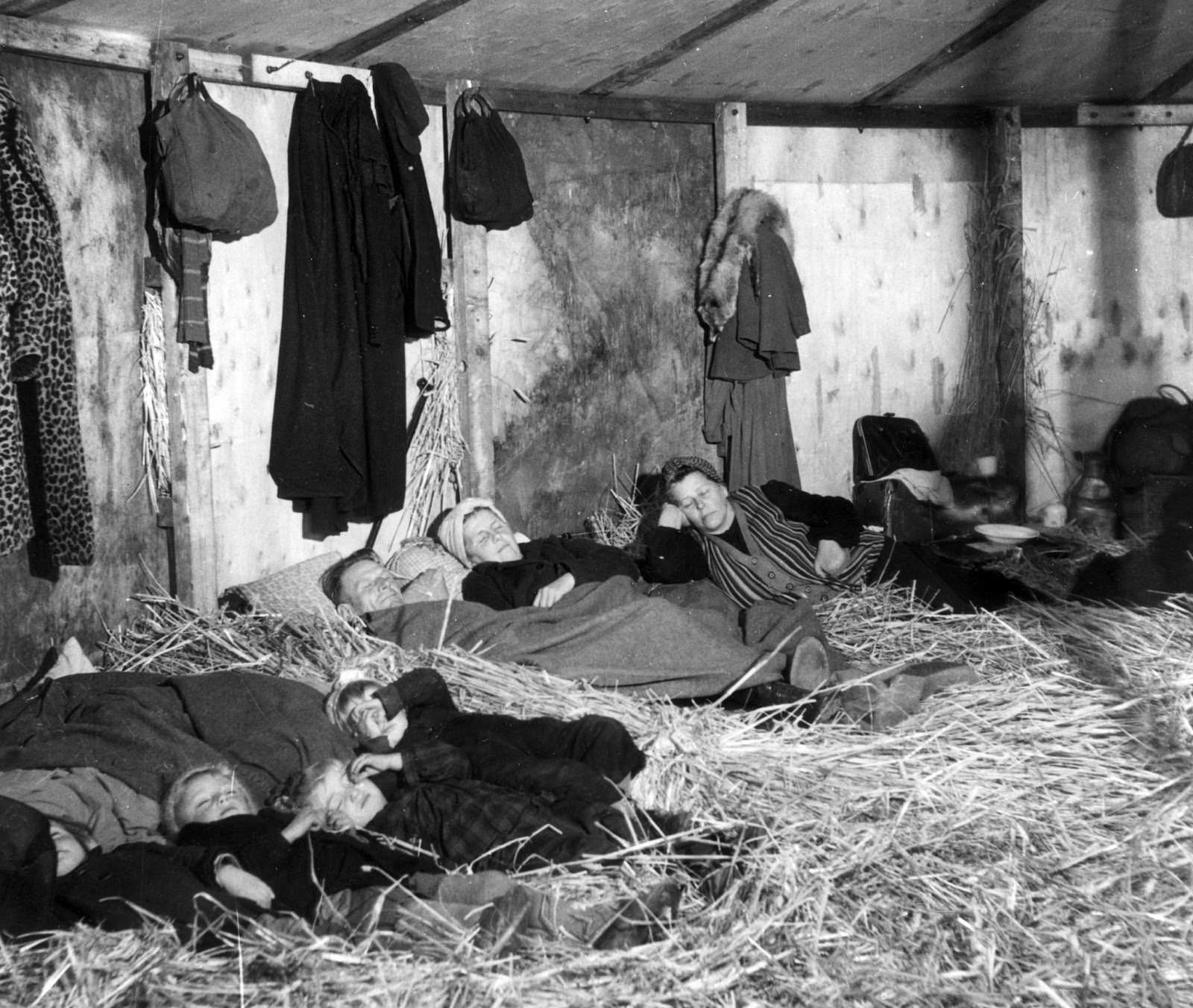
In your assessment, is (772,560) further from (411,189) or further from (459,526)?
(411,189)

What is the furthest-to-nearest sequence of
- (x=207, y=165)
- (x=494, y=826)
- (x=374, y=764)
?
(x=207, y=165) → (x=374, y=764) → (x=494, y=826)

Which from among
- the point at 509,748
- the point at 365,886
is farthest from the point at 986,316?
the point at 365,886

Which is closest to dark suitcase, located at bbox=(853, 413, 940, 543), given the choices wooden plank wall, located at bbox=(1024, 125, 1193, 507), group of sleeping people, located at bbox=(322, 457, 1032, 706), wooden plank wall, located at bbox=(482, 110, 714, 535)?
wooden plank wall, located at bbox=(1024, 125, 1193, 507)

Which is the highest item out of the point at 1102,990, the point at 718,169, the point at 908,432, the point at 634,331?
the point at 718,169

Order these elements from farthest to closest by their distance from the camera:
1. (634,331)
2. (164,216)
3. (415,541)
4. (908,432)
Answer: (908,432) → (634,331) → (415,541) → (164,216)

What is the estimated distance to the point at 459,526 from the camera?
17.6ft

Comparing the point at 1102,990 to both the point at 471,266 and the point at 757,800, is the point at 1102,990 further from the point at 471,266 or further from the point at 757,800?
the point at 471,266

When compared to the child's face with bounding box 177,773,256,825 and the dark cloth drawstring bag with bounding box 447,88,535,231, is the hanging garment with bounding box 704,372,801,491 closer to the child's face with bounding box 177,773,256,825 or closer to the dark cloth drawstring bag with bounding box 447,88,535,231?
the dark cloth drawstring bag with bounding box 447,88,535,231

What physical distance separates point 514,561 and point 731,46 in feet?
7.65

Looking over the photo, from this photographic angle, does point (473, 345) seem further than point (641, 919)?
Yes

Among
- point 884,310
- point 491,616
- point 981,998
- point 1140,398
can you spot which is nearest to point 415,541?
point 491,616

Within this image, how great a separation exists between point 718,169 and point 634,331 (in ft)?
2.82

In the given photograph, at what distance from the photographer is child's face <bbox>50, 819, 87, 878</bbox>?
3045 millimetres

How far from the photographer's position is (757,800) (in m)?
3.26
